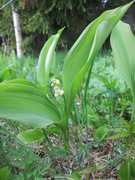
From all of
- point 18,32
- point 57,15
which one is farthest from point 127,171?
point 18,32

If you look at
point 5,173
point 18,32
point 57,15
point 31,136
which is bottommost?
point 5,173

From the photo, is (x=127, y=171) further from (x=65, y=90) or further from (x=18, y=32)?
(x=18, y=32)

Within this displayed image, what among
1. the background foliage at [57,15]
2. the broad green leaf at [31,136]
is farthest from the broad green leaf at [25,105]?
the background foliage at [57,15]

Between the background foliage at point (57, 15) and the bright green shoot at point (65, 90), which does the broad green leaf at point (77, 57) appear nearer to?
the bright green shoot at point (65, 90)

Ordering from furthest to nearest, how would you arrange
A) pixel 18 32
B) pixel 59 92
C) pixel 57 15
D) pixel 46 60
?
pixel 18 32 → pixel 57 15 → pixel 46 60 → pixel 59 92

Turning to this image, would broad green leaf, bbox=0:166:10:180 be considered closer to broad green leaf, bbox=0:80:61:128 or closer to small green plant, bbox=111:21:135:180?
broad green leaf, bbox=0:80:61:128

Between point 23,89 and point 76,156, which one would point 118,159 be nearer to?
point 76,156
